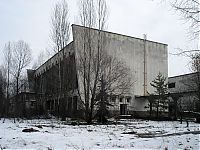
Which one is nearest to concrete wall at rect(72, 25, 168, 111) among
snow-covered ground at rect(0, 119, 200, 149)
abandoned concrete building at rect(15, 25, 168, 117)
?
abandoned concrete building at rect(15, 25, 168, 117)

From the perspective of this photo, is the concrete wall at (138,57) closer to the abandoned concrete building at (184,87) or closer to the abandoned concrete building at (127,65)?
the abandoned concrete building at (127,65)

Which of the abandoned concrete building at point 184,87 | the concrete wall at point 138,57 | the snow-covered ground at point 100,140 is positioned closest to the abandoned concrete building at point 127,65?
the concrete wall at point 138,57

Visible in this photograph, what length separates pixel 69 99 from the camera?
1528 inches

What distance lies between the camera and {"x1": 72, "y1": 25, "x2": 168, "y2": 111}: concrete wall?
43.3 metres

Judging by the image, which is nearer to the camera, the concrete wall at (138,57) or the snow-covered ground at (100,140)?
the snow-covered ground at (100,140)

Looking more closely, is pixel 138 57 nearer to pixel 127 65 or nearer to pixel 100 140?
pixel 127 65

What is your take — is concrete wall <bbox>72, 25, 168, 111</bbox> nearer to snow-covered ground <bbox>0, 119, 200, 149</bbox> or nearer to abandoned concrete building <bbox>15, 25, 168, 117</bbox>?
abandoned concrete building <bbox>15, 25, 168, 117</bbox>

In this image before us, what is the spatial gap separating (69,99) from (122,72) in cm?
911

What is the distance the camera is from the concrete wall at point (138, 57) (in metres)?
43.3

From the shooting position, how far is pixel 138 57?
45656mm

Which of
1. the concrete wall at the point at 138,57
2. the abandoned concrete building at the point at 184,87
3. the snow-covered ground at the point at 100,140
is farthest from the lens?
the concrete wall at the point at 138,57

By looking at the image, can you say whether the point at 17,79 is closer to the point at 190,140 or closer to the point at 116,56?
the point at 116,56

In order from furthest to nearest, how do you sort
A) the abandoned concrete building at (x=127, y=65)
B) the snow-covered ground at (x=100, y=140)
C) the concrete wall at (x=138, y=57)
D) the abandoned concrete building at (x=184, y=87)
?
the concrete wall at (x=138, y=57), the abandoned concrete building at (x=184, y=87), the abandoned concrete building at (x=127, y=65), the snow-covered ground at (x=100, y=140)

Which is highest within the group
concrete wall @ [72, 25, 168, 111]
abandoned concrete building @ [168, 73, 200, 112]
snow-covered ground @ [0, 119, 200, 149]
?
concrete wall @ [72, 25, 168, 111]
